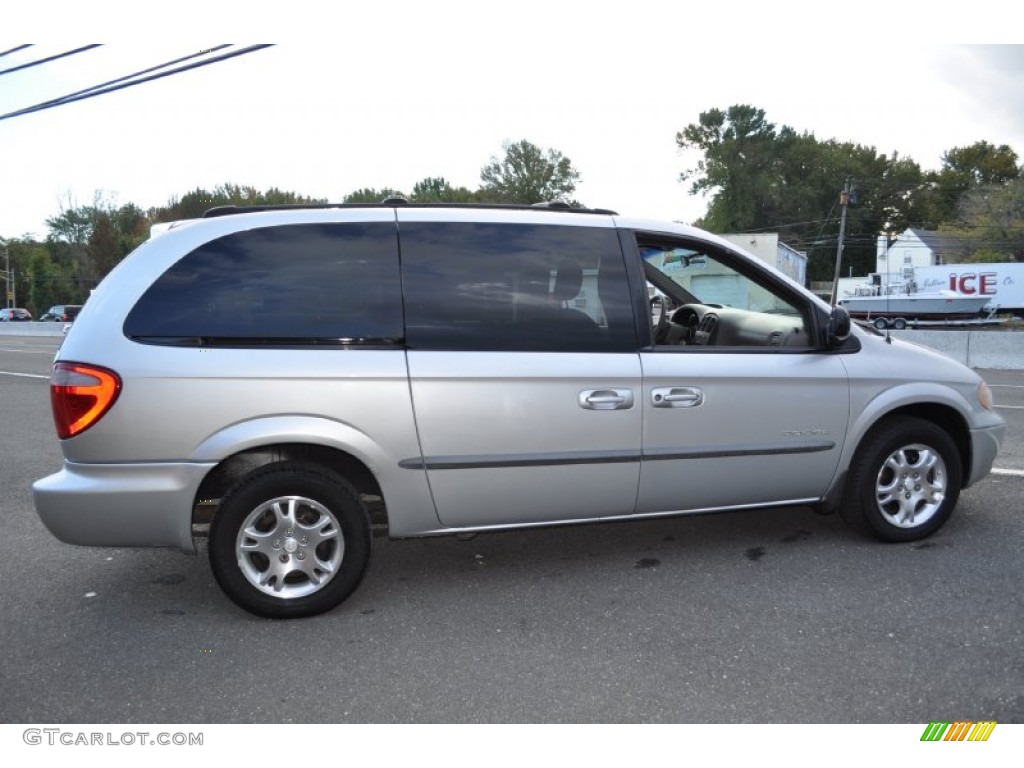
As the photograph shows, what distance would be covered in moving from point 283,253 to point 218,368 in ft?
1.90

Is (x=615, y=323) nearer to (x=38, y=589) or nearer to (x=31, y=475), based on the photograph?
(x=38, y=589)

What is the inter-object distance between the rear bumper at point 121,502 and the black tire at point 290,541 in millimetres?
172

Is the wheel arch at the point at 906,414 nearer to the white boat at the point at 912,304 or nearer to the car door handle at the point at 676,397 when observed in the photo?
the car door handle at the point at 676,397

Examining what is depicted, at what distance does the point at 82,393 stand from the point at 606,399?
2229 mm

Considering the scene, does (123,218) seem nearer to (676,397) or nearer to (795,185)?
(795,185)

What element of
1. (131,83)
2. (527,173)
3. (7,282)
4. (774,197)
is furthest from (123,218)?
(131,83)

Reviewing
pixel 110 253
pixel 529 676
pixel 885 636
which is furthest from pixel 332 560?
pixel 110 253

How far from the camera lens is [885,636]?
124 inches

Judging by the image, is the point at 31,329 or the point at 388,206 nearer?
the point at 388,206

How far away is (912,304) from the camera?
4034 centimetres

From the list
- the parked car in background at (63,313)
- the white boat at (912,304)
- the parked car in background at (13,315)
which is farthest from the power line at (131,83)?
the parked car in background at (13,315)

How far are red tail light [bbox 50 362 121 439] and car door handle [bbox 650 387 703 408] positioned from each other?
2334mm

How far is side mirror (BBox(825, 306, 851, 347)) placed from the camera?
13.0ft
